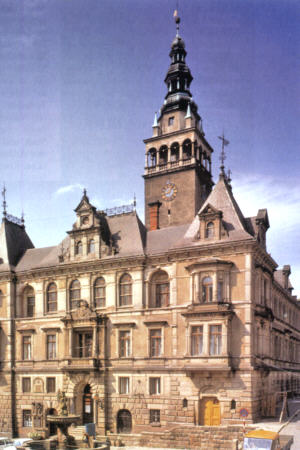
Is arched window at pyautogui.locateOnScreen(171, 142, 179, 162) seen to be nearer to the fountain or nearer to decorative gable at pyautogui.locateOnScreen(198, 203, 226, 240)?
decorative gable at pyautogui.locateOnScreen(198, 203, 226, 240)

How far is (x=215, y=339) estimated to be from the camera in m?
37.1

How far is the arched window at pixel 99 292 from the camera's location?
44.2 metres

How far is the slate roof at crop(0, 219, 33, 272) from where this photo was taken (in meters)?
50.9

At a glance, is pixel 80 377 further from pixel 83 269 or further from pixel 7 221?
pixel 7 221

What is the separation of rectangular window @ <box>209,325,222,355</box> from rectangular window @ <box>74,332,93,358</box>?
39.1 ft

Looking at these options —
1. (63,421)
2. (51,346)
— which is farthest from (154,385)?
(51,346)

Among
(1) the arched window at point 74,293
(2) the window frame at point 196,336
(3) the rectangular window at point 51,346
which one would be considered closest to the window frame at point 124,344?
(1) the arched window at point 74,293

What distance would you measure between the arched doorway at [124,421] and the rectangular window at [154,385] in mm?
2984

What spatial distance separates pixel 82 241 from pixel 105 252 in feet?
8.97

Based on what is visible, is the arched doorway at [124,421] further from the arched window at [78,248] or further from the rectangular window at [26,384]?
the arched window at [78,248]

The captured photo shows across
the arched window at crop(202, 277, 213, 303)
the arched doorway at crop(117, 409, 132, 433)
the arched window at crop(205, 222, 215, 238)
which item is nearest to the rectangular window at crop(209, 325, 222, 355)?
the arched window at crop(202, 277, 213, 303)

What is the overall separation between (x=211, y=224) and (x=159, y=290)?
294 inches

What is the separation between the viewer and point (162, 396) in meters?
39.4

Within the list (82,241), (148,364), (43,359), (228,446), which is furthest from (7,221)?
(228,446)
